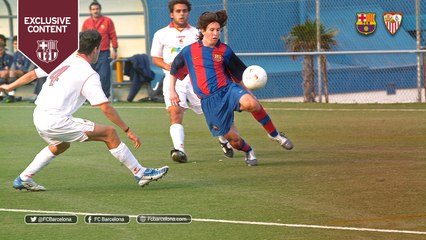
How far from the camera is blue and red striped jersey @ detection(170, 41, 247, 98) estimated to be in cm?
1305

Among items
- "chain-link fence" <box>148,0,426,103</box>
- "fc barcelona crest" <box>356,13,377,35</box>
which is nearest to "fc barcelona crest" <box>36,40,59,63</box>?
"chain-link fence" <box>148,0,426,103</box>

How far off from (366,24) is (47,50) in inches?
389

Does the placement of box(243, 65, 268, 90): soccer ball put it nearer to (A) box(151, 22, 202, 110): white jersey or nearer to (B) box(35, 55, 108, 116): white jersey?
(A) box(151, 22, 202, 110): white jersey

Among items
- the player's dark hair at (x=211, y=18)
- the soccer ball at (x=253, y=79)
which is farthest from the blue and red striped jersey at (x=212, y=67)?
the soccer ball at (x=253, y=79)

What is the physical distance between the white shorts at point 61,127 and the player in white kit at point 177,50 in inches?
116

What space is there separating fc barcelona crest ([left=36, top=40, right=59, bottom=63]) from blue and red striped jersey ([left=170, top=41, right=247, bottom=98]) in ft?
55.9

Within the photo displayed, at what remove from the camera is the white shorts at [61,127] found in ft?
36.4

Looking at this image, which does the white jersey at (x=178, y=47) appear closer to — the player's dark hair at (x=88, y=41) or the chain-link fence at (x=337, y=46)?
the player's dark hair at (x=88, y=41)

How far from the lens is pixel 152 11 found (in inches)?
Answer: 1073

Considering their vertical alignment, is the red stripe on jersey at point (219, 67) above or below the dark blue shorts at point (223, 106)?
above

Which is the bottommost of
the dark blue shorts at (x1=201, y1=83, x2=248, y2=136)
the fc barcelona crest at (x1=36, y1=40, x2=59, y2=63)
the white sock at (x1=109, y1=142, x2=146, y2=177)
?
the fc barcelona crest at (x1=36, y1=40, x2=59, y2=63)

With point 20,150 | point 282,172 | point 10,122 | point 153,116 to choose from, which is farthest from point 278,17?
point 282,172

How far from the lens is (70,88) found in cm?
1107

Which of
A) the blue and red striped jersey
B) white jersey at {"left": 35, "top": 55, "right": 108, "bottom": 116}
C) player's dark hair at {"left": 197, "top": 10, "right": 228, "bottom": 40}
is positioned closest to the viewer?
white jersey at {"left": 35, "top": 55, "right": 108, "bottom": 116}
